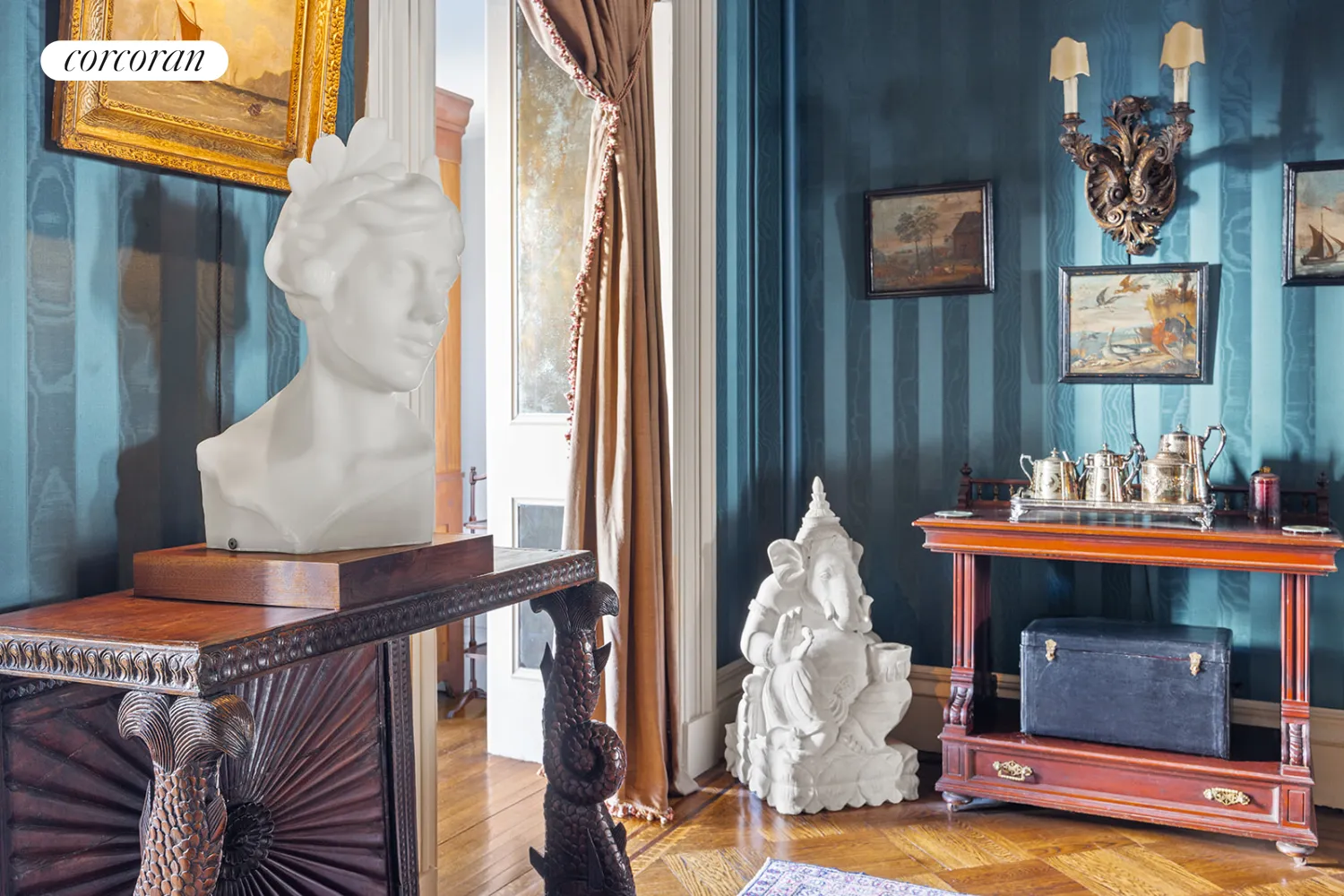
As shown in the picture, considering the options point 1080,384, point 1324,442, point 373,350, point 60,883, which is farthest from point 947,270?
point 60,883

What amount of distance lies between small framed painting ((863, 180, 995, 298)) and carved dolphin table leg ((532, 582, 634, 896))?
2.35 meters

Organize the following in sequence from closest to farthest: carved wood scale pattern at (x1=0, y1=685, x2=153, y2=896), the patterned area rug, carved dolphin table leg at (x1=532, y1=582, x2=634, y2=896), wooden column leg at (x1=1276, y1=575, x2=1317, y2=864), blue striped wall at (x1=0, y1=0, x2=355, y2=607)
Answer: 1. carved wood scale pattern at (x1=0, y1=685, x2=153, y2=896)
2. blue striped wall at (x1=0, y1=0, x2=355, y2=607)
3. carved dolphin table leg at (x1=532, y1=582, x2=634, y2=896)
4. the patterned area rug
5. wooden column leg at (x1=1276, y1=575, x2=1317, y2=864)

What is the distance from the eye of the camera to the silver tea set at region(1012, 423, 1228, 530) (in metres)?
3.31

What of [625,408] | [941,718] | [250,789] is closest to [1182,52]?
[625,408]

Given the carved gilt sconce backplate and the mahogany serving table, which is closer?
the mahogany serving table

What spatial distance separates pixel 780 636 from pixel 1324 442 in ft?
5.97

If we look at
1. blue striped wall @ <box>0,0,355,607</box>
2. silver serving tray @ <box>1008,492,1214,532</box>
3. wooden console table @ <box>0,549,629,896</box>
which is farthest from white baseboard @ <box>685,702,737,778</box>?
blue striped wall @ <box>0,0,355,607</box>

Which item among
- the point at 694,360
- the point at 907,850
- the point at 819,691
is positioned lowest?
the point at 907,850

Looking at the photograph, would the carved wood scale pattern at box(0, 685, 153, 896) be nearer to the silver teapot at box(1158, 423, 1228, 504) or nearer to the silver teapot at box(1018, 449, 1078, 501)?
the silver teapot at box(1018, 449, 1078, 501)

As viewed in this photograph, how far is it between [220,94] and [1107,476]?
109 inches

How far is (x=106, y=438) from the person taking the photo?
1734 millimetres

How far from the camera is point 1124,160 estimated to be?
3588mm

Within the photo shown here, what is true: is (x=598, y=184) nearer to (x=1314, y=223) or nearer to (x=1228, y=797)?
(x=1314, y=223)

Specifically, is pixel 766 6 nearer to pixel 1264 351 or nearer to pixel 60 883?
pixel 1264 351
